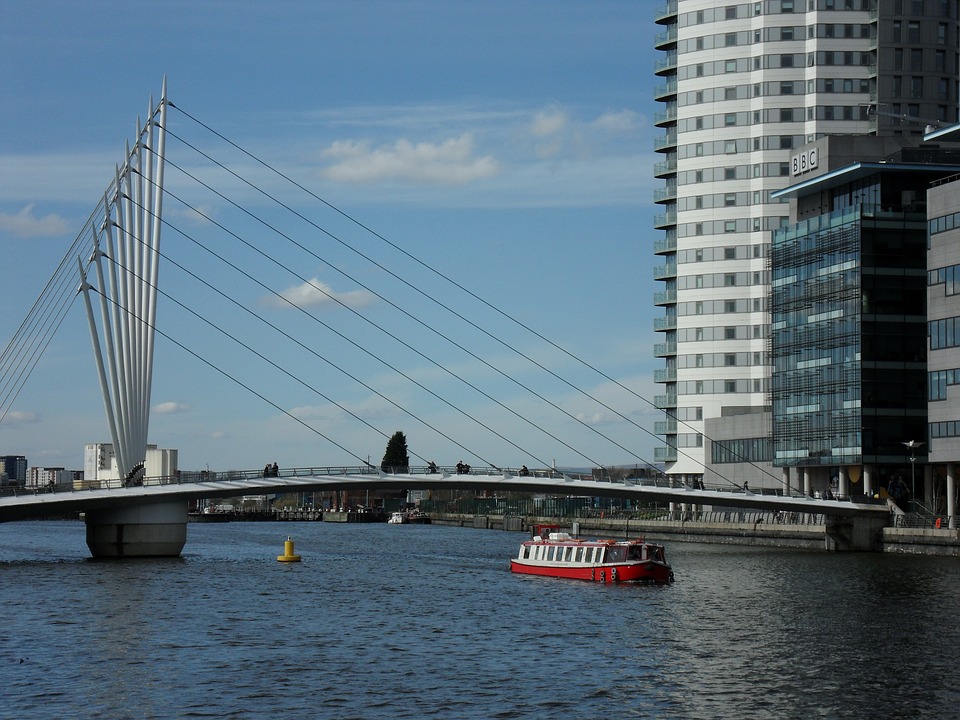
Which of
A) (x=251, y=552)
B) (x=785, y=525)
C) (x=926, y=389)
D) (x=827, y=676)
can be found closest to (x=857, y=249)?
(x=926, y=389)

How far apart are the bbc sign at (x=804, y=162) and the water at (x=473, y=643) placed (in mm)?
45452

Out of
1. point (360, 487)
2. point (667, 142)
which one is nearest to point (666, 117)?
point (667, 142)

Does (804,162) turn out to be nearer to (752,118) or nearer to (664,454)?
(752,118)

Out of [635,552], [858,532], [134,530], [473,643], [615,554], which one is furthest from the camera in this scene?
[858,532]

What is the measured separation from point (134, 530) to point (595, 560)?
1049 inches

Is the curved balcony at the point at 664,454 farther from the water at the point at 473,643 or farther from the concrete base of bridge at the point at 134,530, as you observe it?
the concrete base of bridge at the point at 134,530

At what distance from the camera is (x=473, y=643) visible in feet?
170

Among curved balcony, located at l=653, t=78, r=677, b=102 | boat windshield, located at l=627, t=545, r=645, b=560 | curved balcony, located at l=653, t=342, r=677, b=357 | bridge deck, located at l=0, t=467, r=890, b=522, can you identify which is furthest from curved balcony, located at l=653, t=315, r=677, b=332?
boat windshield, located at l=627, t=545, r=645, b=560

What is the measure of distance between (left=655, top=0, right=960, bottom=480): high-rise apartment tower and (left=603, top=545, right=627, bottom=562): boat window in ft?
238

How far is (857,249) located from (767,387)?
4095 cm

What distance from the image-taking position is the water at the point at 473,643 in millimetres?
39531

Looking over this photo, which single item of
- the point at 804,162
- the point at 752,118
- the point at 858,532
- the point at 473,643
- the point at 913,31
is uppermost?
the point at 913,31

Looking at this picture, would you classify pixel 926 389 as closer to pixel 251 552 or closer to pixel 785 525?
pixel 785 525

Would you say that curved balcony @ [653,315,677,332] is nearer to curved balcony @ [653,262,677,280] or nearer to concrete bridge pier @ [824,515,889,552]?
curved balcony @ [653,262,677,280]
